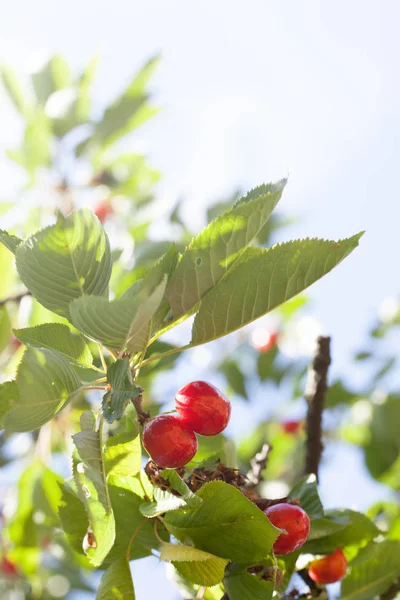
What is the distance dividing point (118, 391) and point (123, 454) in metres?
0.16

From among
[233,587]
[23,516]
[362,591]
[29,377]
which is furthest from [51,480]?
[29,377]

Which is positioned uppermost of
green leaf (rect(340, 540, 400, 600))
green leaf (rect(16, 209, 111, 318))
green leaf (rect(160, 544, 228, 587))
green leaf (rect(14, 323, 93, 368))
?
green leaf (rect(16, 209, 111, 318))

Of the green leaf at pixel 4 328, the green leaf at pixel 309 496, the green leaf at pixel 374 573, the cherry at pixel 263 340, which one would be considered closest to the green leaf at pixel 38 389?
the green leaf at pixel 309 496

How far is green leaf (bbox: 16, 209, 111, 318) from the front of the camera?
1062 millimetres

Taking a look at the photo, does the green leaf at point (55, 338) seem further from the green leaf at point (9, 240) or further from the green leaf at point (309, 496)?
the green leaf at point (309, 496)

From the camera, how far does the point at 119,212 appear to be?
3.63m

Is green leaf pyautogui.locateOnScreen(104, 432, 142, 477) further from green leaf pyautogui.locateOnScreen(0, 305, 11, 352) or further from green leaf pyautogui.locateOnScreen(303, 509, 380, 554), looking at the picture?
green leaf pyautogui.locateOnScreen(0, 305, 11, 352)

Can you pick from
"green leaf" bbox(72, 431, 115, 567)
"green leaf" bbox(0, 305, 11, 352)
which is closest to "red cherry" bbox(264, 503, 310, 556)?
"green leaf" bbox(72, 431, 115, 567)

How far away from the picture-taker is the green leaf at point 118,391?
102 centimetres

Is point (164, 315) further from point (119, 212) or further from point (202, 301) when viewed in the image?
point (119, 212)

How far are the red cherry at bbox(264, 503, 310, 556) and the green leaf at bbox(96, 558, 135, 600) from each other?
0.26 meters

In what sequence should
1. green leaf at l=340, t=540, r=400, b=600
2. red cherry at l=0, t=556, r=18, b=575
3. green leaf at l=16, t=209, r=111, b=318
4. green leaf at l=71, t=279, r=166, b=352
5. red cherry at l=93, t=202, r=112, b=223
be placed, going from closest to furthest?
1. green leaf at l=71, t=279, r=166, b=352
2. green leaf at l=16, t=209, r=111, b=318
3. green leaf at l=340, t=540, r=400, b=600
4. red cherry at l=0, t=556, r=18, b=575
5. red cherry at l=93, t=202, r=112, b=223

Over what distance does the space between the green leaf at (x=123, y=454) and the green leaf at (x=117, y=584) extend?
16 centimetres

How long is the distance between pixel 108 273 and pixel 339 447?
2414 millimetres
